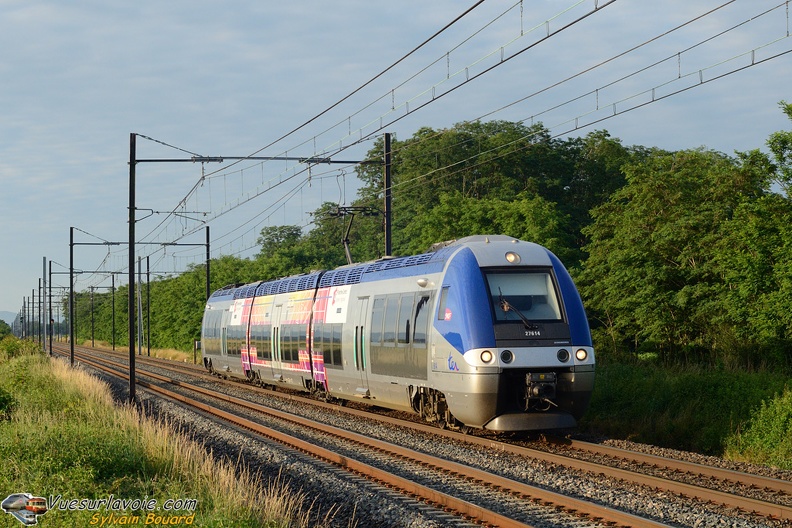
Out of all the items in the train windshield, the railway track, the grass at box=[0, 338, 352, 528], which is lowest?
the railway track

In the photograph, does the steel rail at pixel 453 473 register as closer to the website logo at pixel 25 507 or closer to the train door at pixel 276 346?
the website logo at pixel 25 507

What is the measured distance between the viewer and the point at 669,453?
48.0 ft

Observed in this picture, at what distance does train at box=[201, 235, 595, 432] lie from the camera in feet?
51.3

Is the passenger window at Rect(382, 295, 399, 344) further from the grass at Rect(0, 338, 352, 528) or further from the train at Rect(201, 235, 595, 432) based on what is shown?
the grass at Rect(0, 338, 352, 528)

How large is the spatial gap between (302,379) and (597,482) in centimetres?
1582

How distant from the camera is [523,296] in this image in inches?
645

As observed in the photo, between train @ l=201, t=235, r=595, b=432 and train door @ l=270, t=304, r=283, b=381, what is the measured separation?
6269 mm

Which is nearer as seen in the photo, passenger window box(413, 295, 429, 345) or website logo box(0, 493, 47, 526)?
website logo box(0, 493, 47, 526)

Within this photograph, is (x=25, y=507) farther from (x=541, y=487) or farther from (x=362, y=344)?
(x=362, y=344)

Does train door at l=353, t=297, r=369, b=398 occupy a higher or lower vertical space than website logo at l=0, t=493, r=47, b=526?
higher

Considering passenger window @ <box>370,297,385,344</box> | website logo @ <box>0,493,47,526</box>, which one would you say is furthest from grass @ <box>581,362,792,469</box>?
website logo @ <box>0,493,47,526</box>

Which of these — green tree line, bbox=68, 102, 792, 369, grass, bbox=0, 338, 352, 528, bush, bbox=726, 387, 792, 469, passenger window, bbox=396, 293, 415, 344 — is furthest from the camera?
green tree line, bbox=68, 102, 792, 369

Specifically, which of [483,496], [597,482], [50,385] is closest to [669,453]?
[597,482]

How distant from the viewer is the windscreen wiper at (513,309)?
1591 cm
